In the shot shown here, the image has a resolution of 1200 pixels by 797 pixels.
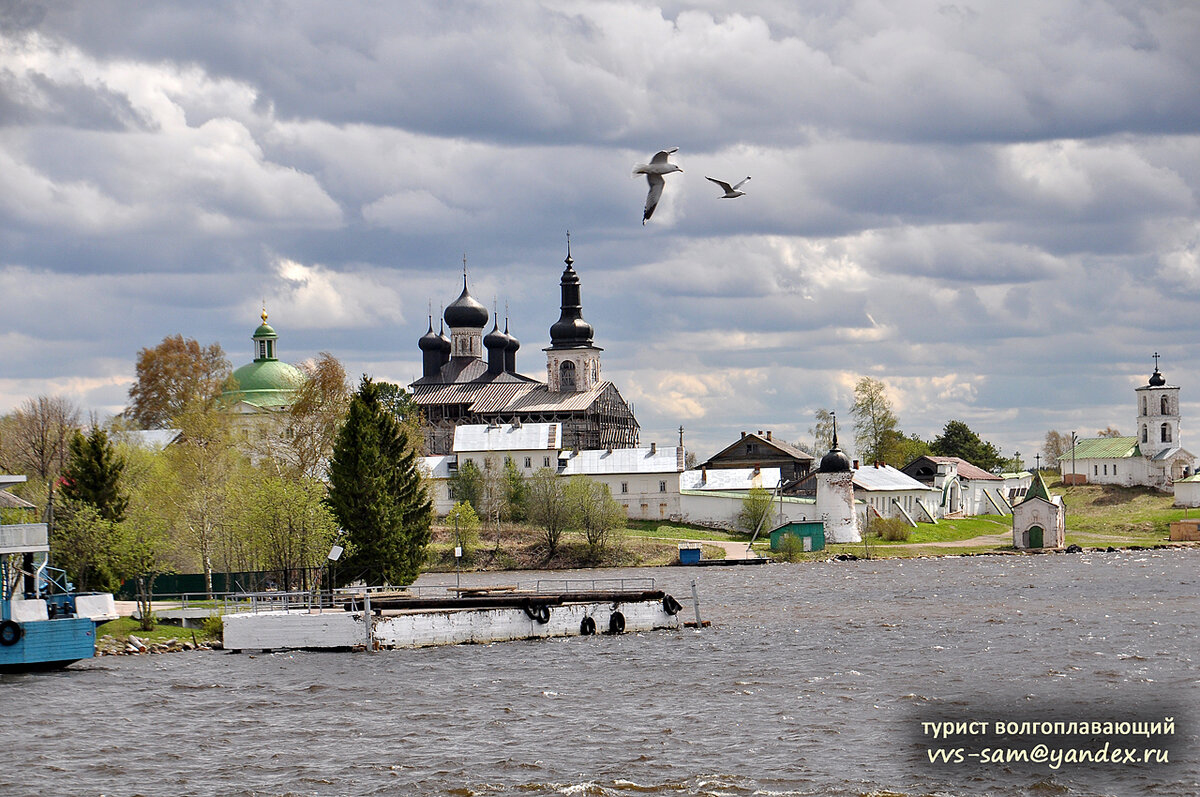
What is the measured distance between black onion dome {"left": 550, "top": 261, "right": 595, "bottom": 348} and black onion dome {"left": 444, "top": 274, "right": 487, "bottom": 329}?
44.9 feet

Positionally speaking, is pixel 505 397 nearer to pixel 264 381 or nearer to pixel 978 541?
→ pixel 264 381

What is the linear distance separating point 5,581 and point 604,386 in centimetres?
9186

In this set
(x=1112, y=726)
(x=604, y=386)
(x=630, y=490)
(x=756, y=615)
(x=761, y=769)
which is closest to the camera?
(x=761, y=769)

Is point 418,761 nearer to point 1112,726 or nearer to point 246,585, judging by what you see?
point 1112,726

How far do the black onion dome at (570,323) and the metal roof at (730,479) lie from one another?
24.0 meters

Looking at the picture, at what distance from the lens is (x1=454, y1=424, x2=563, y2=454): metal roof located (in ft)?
361

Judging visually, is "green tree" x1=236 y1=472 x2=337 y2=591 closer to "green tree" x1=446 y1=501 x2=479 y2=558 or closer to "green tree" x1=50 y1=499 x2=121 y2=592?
"green tree" x1=50 y1=499 x2=121 y2=592

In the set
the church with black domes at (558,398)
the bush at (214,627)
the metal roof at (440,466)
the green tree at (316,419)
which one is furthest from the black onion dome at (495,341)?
the bush at (214,627)

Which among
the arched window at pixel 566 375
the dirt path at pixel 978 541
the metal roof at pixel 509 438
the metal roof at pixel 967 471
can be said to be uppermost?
the arched window at pixel 566 375

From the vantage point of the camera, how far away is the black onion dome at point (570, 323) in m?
131

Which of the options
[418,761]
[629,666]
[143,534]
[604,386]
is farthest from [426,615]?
[604,386]

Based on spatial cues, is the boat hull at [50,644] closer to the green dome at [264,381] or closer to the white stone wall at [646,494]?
the white stone wall at [646,494]

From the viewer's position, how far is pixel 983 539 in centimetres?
10556

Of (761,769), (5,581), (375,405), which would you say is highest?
(375,405)
